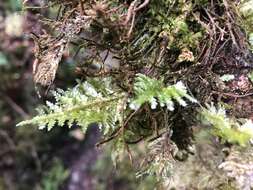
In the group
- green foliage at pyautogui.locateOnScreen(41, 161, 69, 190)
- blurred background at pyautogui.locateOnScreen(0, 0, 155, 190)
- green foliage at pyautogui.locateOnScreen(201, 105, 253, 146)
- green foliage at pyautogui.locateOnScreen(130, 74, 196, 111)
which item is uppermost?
green foliage at pyautogui.locateOnScreen(130, 74, 196, 111)

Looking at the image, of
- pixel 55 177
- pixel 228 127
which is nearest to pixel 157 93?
pixel 228 127

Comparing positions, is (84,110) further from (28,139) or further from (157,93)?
(28,139)

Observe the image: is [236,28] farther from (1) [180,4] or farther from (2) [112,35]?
(2) [112,35]

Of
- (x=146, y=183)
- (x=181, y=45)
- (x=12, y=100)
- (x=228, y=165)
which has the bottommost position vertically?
(x=146, y=183)

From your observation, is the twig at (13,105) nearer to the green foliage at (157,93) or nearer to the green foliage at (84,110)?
the green foliage at (84,110)

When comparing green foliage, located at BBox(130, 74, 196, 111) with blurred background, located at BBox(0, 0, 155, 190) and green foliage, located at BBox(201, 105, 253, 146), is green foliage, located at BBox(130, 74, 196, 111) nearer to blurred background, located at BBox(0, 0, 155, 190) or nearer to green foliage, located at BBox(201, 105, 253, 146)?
green foliage, located at BBox(201, 105, 253, 146)

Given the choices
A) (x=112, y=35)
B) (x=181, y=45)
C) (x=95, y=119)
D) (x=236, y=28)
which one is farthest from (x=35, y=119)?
(x=236, y=28)

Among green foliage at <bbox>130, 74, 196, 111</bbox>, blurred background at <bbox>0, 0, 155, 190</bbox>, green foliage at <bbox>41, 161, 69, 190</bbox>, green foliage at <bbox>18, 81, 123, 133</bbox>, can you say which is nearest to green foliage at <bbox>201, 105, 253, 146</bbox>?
green foliage at <bbox>130, 74, 196, 111</bbox>
